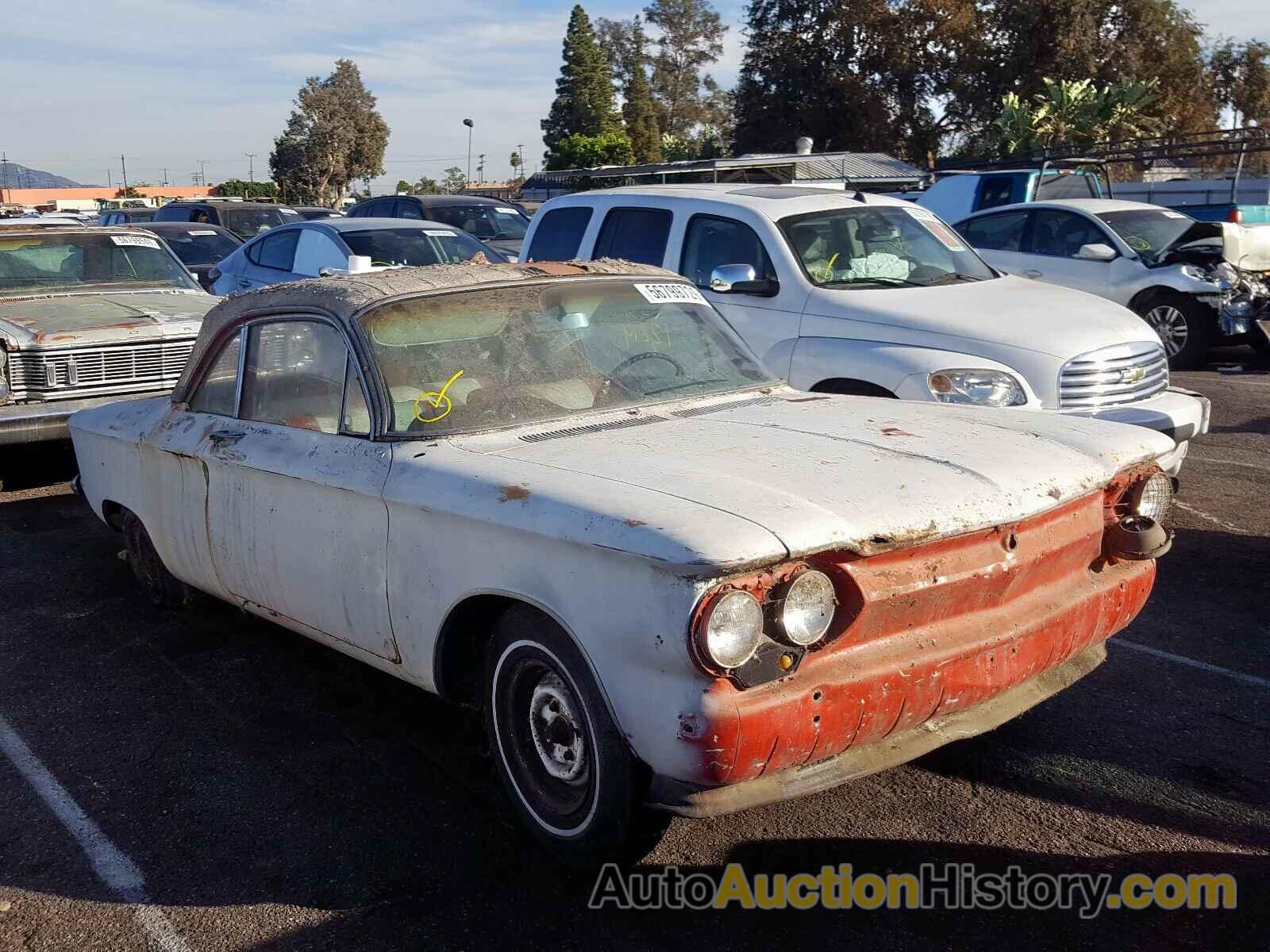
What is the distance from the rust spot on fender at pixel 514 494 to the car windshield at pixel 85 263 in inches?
276

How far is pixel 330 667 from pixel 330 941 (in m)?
2.08

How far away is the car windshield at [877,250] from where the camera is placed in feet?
24.0

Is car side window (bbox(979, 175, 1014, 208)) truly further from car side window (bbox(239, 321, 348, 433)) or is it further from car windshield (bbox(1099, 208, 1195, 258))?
car side window (bbox(239, 321, 348, 433))

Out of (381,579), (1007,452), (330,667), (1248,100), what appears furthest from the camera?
(1248,100)

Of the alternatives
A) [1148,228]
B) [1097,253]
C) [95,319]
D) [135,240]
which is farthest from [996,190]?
[95,319]

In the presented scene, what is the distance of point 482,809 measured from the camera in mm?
3811

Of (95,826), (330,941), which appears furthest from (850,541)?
(95,826)

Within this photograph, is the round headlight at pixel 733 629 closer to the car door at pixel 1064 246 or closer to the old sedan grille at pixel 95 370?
the old sedan grille at pixel 95 370

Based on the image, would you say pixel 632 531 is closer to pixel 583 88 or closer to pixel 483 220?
pixel 483 220

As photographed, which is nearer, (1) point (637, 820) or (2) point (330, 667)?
(1) point (637, 820)

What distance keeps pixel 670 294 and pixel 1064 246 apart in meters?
9.22

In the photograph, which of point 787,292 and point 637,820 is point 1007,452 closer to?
point 637,820

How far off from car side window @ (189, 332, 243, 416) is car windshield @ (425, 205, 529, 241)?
9.90 m

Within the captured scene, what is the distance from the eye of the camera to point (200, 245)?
16562 millimetres
